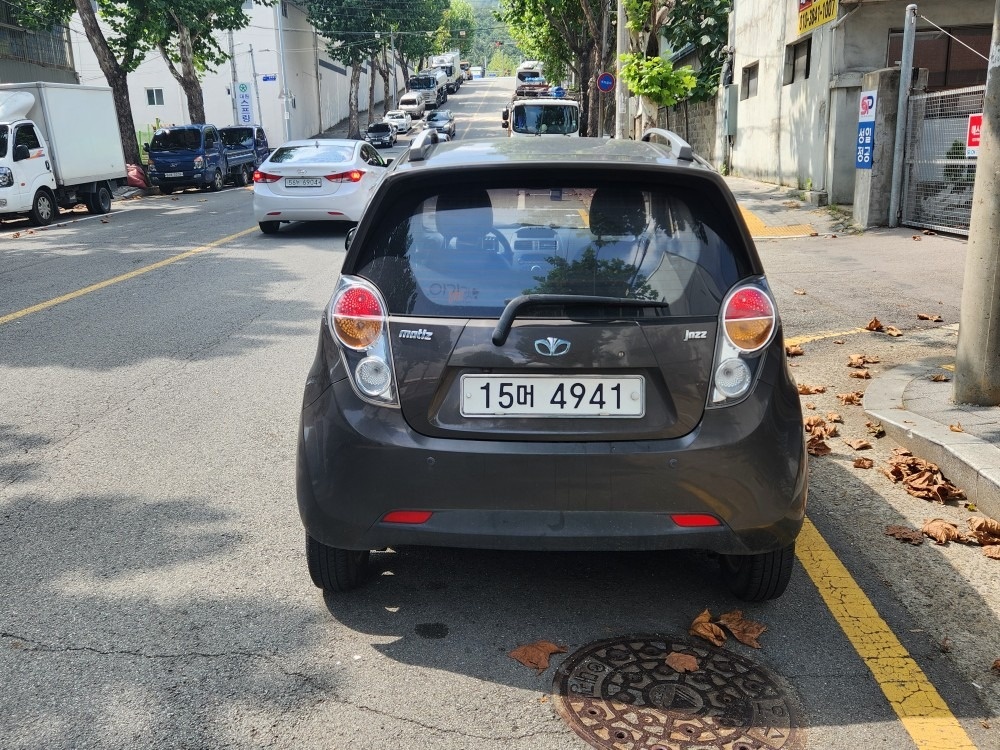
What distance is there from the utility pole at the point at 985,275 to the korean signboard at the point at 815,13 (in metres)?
12.2

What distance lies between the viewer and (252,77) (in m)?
55.9

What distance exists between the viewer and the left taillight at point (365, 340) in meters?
3.15

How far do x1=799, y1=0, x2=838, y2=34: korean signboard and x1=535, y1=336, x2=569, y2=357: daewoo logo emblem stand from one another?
15.3 m

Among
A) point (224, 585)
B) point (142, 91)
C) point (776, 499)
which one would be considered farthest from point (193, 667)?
point (142, 91)

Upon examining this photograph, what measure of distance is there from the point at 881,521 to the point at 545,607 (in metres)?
1.73

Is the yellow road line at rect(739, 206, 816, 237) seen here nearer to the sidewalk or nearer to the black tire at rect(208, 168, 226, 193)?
the sidewalk

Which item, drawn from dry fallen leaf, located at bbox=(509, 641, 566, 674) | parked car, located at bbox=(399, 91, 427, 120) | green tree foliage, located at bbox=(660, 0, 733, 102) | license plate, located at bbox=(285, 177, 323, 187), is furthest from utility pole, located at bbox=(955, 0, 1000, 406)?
parked car, located at bbox=(399, 91, 427, 120)

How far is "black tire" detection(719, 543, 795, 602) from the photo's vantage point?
11.2ft

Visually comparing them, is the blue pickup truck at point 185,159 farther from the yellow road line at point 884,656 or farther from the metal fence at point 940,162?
the yellow road line at point 884,656

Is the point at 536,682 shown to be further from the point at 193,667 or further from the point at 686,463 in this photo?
the point at 193,667

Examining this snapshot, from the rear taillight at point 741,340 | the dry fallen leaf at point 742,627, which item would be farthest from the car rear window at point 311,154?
the dry fallen leaf at point 742,627

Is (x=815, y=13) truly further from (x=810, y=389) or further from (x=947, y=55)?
(x=810, y=389)

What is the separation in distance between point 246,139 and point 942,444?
30.1 meters

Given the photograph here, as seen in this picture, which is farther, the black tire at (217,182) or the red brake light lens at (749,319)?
the black tire at (217,182)
